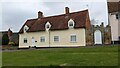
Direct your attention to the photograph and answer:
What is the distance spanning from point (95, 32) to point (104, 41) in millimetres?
3219

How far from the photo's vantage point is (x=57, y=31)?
162ft

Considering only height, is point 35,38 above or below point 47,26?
below

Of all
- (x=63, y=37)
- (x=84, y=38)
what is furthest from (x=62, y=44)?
(x=84, y=38)

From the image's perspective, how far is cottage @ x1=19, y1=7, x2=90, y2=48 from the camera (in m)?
46.5

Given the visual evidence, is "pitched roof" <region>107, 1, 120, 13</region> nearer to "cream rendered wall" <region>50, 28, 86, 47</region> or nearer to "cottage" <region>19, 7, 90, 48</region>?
"cottage" <region>19, 7, 90, 48</region>

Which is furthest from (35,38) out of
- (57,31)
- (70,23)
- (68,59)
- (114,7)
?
(68,59)

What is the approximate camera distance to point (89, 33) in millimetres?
47500

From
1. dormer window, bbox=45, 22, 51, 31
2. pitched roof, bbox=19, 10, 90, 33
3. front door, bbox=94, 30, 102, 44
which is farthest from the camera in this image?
dormer window, bbox=45, 22, 51, 31

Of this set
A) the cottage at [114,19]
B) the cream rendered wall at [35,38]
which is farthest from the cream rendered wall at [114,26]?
the cream rendered wall at [35,38]

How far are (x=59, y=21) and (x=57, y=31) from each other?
2.73 m

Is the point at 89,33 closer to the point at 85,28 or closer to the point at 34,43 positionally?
the point at 85,28

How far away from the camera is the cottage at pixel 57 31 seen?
46469 millimetres

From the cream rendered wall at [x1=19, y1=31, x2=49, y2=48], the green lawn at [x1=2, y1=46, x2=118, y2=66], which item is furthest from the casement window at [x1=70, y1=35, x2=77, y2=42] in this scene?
the green lawn at [x1=2, y1=46, x2=118, y2=66]

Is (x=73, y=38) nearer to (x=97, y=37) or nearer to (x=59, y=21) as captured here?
(x=59, y=21)
